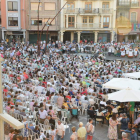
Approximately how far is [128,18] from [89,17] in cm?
771

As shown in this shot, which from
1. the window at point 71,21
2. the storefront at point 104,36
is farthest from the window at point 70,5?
the storefront at point 104,36

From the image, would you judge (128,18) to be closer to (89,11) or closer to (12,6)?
(89,11)

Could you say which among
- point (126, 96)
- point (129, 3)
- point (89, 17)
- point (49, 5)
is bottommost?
point (126, 96)

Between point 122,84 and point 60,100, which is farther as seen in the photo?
point 122,84

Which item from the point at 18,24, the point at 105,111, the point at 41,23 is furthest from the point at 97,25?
the point at 105,111

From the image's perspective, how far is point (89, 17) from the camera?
40.7 m

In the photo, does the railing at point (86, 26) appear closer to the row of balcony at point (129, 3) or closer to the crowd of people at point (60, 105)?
the row of balcony at point (129, 3)

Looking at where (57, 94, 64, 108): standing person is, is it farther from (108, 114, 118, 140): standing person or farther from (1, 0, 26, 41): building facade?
(1, 0, 26, 41): building facade

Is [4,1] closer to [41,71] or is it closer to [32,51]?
[32,51]

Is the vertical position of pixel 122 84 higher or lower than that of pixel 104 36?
lower

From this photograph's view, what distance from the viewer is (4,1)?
127ft

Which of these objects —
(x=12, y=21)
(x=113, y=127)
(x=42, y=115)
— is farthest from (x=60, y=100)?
(x=12, y=21)

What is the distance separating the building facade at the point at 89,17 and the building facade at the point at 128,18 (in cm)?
203

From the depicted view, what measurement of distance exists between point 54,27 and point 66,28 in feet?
7.16
